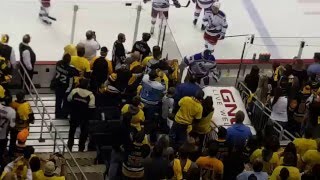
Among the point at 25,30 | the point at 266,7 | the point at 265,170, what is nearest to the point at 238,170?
the point at 265,170

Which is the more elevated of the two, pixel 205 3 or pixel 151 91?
pixel 205 3

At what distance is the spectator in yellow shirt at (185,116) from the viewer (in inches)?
368

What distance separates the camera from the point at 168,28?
12.8 meters

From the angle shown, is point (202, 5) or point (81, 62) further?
point (202, 5)

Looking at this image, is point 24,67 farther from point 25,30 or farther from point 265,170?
point 265,170

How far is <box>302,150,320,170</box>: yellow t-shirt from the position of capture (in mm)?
8762

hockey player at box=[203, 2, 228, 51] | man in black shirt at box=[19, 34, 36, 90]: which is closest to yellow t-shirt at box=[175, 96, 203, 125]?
man in black shirt at box=[19, 34, 36, 90]

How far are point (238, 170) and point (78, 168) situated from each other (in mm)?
1708

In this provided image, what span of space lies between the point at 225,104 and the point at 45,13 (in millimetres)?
3641

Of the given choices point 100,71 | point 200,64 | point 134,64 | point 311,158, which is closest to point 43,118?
point 100,71

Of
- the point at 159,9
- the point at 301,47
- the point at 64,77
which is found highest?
the point at 159,9

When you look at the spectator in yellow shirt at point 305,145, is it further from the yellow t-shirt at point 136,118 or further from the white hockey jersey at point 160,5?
the white hockey jersey at point 160,5

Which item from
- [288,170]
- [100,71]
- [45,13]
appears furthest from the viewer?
[45,13]

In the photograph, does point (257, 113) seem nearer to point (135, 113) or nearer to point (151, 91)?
point (151, 91)
